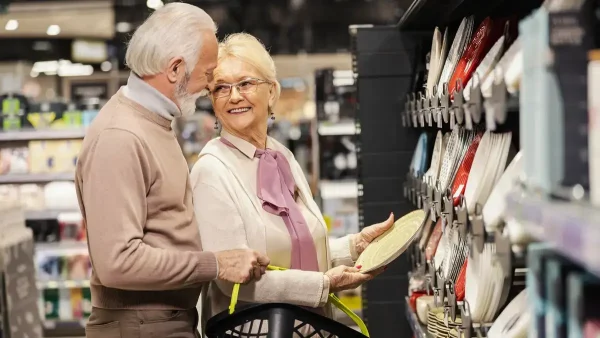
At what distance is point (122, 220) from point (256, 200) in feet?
2.16

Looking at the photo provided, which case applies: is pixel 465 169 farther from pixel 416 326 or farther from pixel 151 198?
pixel 416 326

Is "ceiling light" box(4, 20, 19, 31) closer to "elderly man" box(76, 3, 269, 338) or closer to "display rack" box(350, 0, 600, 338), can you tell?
"display rack" box(350, 0, 600, 338)

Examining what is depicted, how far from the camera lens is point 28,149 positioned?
316 inches

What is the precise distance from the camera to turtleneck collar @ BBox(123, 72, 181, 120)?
266 cm

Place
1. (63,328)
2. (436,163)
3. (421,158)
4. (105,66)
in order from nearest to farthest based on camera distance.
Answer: (436,163), (421,158), (63,328), (105,66)

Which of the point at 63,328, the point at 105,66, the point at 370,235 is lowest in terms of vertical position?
the point at 63,328

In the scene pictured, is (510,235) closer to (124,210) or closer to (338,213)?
(124,210)

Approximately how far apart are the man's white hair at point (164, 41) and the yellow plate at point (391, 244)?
89 cm

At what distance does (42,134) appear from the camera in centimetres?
795

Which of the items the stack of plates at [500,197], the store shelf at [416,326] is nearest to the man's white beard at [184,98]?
the stack of plates at [500,197]

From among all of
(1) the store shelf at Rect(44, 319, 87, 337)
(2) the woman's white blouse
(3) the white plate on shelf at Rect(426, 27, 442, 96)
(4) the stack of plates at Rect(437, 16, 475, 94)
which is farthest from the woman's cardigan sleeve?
(1) the store shelf at Rect(44, 319, 87, 337)

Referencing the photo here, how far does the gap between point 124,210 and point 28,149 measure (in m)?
5.97

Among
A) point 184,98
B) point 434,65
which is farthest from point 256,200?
point 434,65

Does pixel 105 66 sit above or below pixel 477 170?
above
